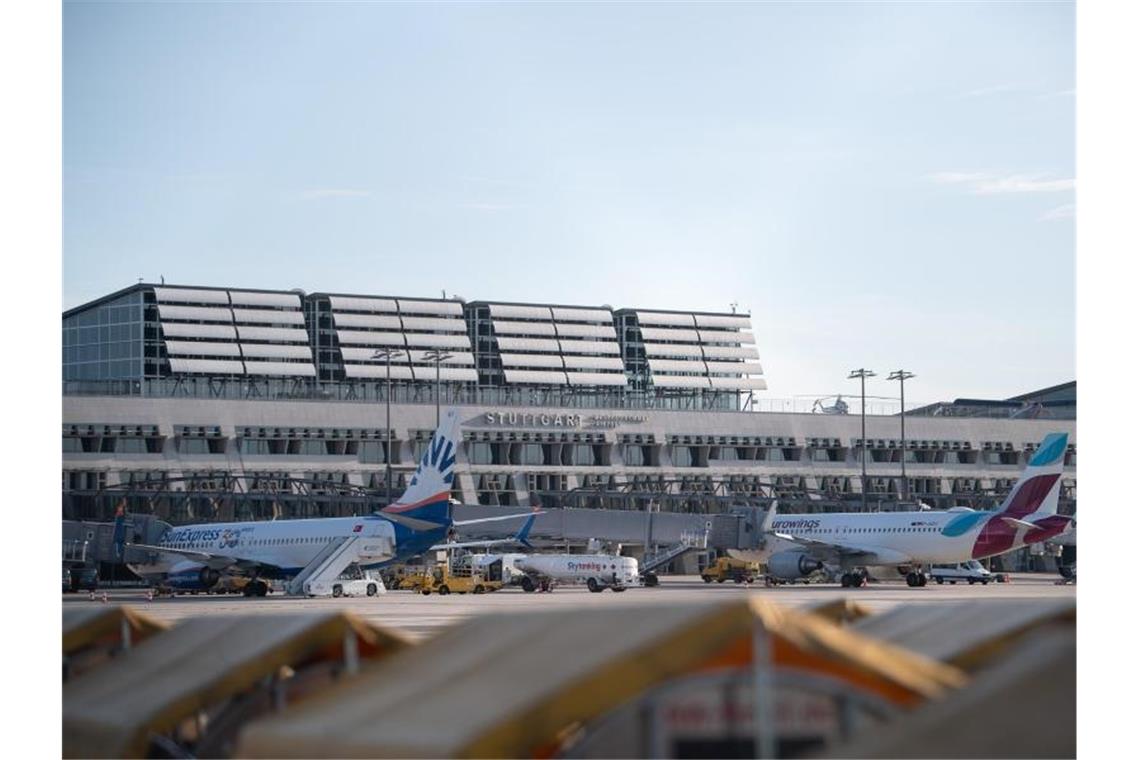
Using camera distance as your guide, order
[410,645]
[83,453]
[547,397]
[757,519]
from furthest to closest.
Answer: [547,397] → [83,453] → [757,519] → [410,645]

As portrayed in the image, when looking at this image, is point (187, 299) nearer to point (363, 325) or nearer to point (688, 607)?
point (363, 325)

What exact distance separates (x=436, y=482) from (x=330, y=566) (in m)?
5.43

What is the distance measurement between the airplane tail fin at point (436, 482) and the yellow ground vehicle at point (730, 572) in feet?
84.5

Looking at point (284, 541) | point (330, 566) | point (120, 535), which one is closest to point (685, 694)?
point (330, 566)

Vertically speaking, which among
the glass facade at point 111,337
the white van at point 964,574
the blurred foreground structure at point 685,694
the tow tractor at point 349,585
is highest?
the glass facade at point 111,337

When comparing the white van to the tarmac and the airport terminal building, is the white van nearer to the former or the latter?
the tarmac

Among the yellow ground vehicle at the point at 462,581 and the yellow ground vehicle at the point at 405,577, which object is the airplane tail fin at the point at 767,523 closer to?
the yellow ground vehicle at the point at 462,581

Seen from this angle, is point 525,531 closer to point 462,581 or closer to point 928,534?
point 462,581

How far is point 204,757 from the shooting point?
1209 centimetres

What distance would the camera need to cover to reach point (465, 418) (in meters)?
112

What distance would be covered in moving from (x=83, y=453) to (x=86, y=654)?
84.8 meters

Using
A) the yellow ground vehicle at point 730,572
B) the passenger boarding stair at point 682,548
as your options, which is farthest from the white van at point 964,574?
the passenger boarding stair at point 682,548

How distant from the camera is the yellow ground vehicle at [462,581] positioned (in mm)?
72188
